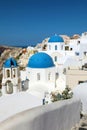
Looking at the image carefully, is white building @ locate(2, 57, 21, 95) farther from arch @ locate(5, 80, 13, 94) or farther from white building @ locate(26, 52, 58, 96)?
white building @ locate(26, 52, 58, 96)

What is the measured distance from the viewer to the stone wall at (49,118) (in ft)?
13.8

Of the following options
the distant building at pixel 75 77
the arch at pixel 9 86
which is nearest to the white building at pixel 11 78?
the arch at pixel 9 86

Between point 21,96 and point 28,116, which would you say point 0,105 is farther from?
point 28,116

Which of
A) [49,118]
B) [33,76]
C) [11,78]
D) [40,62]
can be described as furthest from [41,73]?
[49,118]

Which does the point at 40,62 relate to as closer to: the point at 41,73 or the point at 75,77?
the point at 41,73

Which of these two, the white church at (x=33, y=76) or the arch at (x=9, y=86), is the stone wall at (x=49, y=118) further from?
the arch at (x=9, y=86)

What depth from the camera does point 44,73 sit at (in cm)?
2153

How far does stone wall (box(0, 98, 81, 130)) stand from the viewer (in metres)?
4.22

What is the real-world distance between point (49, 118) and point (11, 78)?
15.8 meters

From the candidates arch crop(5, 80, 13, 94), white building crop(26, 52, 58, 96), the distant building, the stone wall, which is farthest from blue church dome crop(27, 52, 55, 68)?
the stone wall

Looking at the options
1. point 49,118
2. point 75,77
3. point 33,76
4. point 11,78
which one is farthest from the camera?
point 33,76

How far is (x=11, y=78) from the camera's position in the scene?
2091 centimetres

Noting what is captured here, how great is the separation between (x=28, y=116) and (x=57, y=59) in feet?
83.4

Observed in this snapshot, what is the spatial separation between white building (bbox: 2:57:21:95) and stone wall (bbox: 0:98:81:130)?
1415cm
